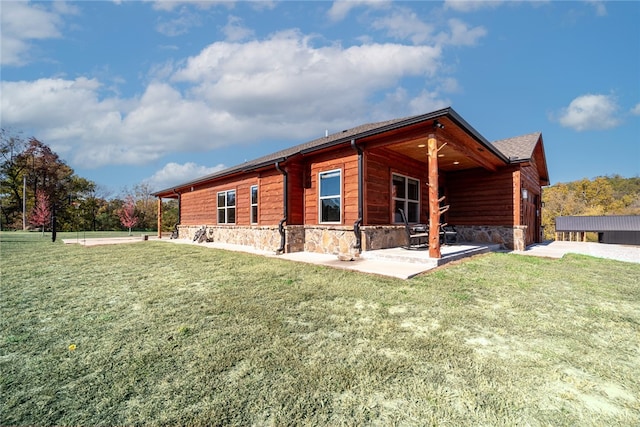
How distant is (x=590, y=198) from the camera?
3145 cm

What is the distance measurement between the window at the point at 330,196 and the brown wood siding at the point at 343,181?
0.15 m

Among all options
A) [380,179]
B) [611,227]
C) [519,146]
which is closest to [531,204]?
[519,146]

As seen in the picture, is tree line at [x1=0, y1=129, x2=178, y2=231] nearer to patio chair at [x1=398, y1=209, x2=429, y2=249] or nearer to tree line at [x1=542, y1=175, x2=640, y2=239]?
patio chair at [x1=398, y1=209, x2=429, y2=249]

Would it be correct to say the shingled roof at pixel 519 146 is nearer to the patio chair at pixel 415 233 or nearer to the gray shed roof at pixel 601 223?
the patio chair at pixel 415 233

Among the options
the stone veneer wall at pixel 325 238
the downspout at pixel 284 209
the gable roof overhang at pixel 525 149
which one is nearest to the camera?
the stone veneer wall at pixel 325 238

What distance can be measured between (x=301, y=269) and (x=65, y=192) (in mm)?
35335

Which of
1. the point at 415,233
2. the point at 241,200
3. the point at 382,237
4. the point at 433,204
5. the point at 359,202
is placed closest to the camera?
the point at 433,204

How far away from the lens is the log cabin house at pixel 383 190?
672 cm

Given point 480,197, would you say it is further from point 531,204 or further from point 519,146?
point 531,204

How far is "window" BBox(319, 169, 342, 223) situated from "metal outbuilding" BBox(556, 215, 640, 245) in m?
17.7

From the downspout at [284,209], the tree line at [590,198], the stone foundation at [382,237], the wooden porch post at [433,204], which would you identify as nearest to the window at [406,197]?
the stone foundation at [382,237]

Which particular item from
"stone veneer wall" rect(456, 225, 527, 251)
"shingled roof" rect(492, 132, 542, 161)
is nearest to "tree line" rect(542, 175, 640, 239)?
"shingled roof" rect(492, 132, 542, 161)

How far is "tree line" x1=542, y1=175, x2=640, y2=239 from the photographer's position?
30.0 m

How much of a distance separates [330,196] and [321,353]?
599 cm
